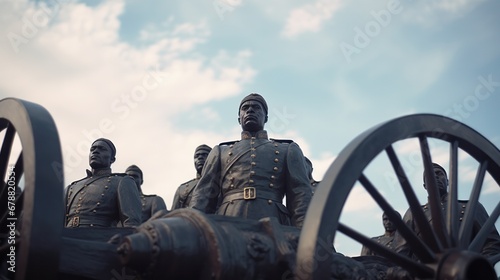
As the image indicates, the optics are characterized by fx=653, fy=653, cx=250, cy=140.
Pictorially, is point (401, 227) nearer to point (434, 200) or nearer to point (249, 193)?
point (434, 200)

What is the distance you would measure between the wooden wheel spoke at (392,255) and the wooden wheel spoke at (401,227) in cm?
10

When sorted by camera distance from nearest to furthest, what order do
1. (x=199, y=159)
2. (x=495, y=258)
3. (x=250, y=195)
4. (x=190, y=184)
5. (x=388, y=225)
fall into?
(x=495, y=258) → (x=250, y=195) → (x=190, y=184) → (x=199, y=159) → (x=388, y=225)

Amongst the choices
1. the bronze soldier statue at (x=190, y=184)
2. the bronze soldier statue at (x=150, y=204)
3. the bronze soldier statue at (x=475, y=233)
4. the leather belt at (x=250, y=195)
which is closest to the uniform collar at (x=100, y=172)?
the bronze soldier statue at (x=190, y=184)

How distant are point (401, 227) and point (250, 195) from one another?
197cm

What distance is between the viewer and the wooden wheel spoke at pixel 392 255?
4168mm

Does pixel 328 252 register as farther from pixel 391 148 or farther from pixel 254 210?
pixel 254 210

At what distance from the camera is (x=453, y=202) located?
192 inches

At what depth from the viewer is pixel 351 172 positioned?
4113mm

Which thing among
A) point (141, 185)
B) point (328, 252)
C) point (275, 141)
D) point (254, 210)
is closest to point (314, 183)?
point (275, 141)

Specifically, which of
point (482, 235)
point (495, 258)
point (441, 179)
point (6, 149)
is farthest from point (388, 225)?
point (6, 149)

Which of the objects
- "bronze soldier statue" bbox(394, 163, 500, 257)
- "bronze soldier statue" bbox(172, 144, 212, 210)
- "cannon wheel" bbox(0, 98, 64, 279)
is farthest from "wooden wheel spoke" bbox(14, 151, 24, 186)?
"bronze soldier statue" bbox(172, 144, 212, 210)

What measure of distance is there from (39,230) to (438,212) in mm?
2767

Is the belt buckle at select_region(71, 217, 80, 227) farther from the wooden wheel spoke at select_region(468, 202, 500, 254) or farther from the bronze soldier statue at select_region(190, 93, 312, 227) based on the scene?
the wooden wheel spoke at select_region(468, 202, 500, 254)

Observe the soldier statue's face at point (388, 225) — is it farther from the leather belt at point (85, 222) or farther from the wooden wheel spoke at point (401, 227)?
the wooden wheel spoke at point (401, 227)
